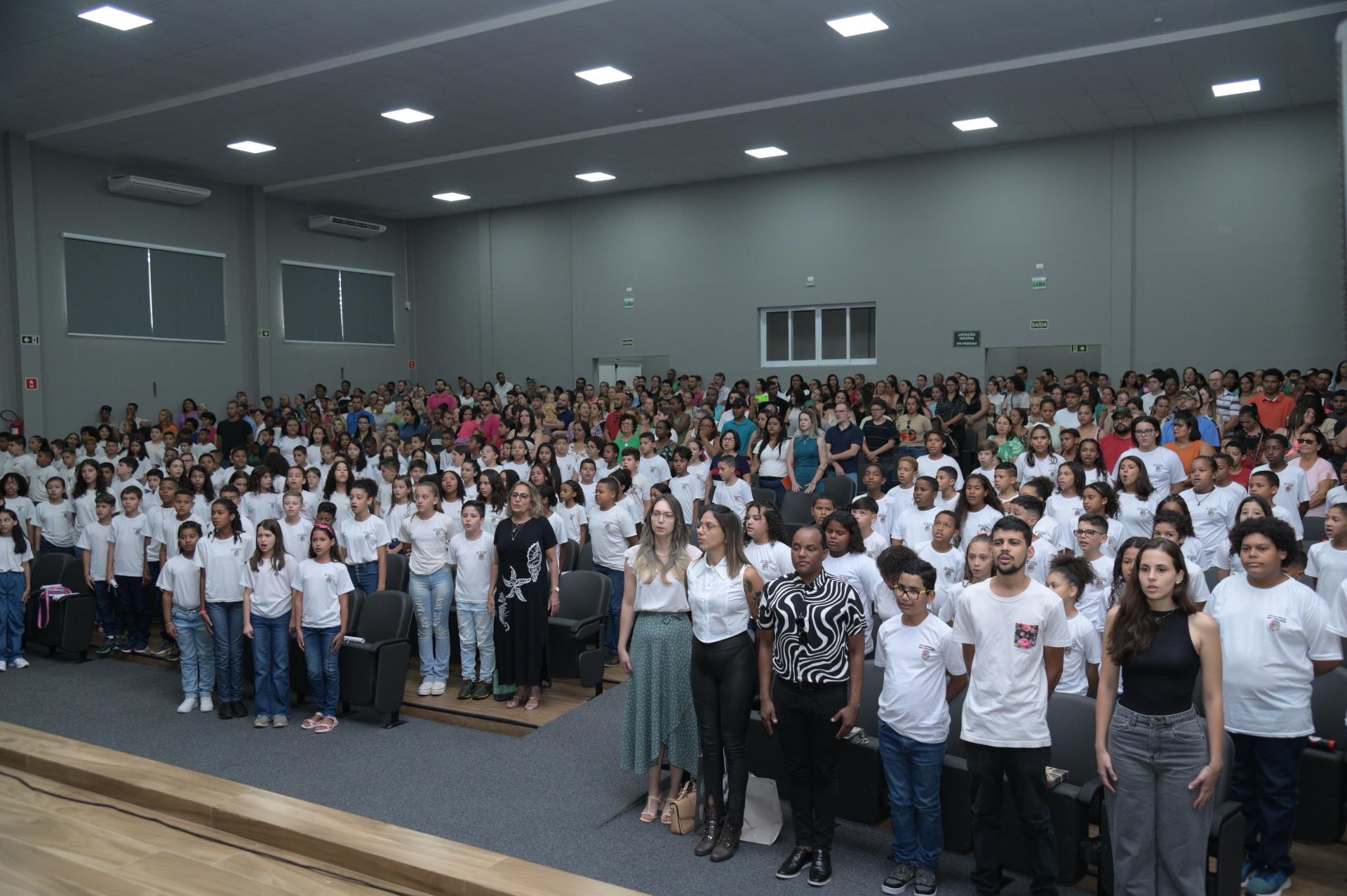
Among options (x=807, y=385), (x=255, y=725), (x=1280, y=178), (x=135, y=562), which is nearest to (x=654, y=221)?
(x=807, y=385)

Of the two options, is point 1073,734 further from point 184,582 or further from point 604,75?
point 604,75

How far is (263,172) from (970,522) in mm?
15373

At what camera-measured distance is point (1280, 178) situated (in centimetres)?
1320

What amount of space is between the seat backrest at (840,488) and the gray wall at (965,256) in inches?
257

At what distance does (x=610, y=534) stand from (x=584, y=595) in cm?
59

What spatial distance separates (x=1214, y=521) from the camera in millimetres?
6691

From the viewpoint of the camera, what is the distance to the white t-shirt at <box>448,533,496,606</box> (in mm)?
7086

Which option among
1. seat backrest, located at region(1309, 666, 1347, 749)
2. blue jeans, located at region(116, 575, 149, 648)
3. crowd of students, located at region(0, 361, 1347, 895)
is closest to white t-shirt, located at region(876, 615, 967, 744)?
crowd of students, located at region(0, 361, 1347, 895)

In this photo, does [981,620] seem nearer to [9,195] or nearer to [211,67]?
[211,67]

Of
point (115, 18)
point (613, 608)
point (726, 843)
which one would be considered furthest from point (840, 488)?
point (115, 18)

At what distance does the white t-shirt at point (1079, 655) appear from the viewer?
4.48 m

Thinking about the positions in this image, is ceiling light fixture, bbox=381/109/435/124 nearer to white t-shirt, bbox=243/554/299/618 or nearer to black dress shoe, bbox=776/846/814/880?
white t-shirt, bbox=243/554/299/618

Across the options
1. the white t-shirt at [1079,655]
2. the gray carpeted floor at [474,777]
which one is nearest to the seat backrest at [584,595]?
the gray carpeted floor at [474,777]

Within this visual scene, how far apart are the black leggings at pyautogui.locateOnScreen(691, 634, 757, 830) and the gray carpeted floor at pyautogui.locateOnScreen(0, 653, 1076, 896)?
327mm
